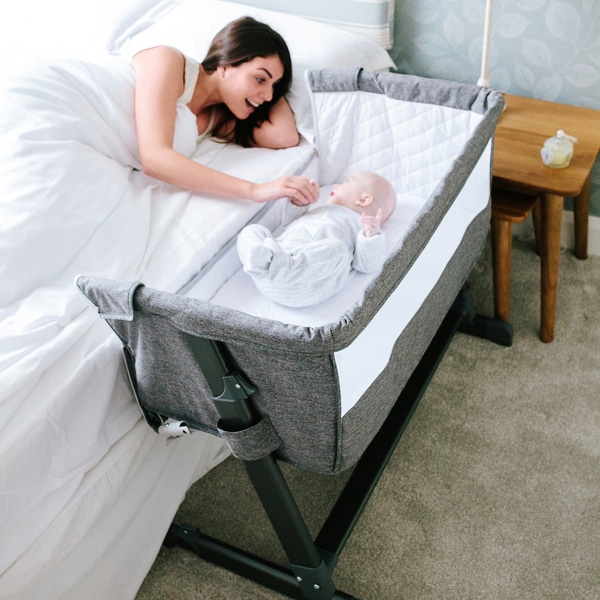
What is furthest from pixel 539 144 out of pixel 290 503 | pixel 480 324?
pixel 290 503

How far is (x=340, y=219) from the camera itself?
1.43 meters

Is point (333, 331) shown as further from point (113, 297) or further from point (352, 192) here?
point (352, 192)

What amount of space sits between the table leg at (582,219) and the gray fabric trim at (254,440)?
1155 millimetres

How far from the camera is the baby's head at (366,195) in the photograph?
150 cm

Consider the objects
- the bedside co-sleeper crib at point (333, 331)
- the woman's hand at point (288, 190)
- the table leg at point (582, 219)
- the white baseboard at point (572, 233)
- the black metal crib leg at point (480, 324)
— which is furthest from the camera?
the white baseboard at point (572, 233)

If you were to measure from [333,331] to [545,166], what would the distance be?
3.18ft

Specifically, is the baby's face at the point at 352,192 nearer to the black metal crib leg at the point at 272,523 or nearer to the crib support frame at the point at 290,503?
the crib support frame at the point at 290,503

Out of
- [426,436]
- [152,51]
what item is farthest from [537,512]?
[152,51]

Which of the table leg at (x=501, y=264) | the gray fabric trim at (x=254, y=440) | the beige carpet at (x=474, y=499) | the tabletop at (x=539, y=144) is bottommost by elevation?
the beige carpet at (x=474, y=499)

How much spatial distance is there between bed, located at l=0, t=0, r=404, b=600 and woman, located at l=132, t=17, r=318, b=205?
0.04 m

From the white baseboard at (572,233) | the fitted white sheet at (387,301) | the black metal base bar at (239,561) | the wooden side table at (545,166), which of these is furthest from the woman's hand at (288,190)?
the white baseboard at (572,233)

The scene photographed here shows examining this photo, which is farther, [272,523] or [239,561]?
[239,561]

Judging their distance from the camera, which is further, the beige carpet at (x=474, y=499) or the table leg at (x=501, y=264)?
the table leg at (x=501, y=264)

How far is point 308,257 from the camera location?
4.25ft
